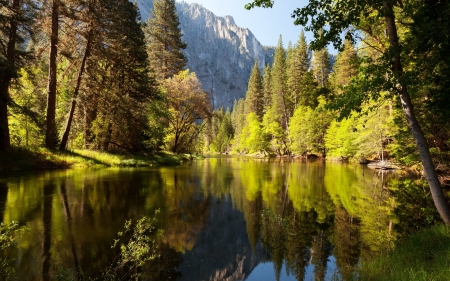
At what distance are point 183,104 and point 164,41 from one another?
11123mm

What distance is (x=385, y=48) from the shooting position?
6355 mm

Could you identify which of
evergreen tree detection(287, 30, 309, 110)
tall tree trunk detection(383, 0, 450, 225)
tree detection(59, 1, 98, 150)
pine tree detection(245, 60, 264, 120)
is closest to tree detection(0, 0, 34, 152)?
tree detection(59, 1, 98, 150)

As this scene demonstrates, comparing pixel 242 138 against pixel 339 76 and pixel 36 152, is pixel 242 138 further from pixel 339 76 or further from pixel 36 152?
pixel 36 152

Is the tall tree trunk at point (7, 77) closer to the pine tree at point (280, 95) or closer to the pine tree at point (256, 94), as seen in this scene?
the pine tree at point (280, 95)

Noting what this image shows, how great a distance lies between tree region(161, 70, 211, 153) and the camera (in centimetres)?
3325

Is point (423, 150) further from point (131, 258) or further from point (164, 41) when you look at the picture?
point (164, 41)

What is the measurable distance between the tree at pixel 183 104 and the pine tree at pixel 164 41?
5568mm

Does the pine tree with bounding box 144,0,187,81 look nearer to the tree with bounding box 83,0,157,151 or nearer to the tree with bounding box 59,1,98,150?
the tree with bounding box 83,0,157,151

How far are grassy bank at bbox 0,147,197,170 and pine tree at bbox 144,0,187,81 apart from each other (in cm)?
1868

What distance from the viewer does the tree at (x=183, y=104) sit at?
109ft

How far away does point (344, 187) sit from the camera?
48.8 ft

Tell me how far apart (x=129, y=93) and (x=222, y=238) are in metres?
22.3

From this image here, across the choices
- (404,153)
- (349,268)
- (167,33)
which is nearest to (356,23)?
(349,268)

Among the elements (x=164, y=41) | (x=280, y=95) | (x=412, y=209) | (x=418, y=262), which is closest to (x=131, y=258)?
(x=418, y=262)
